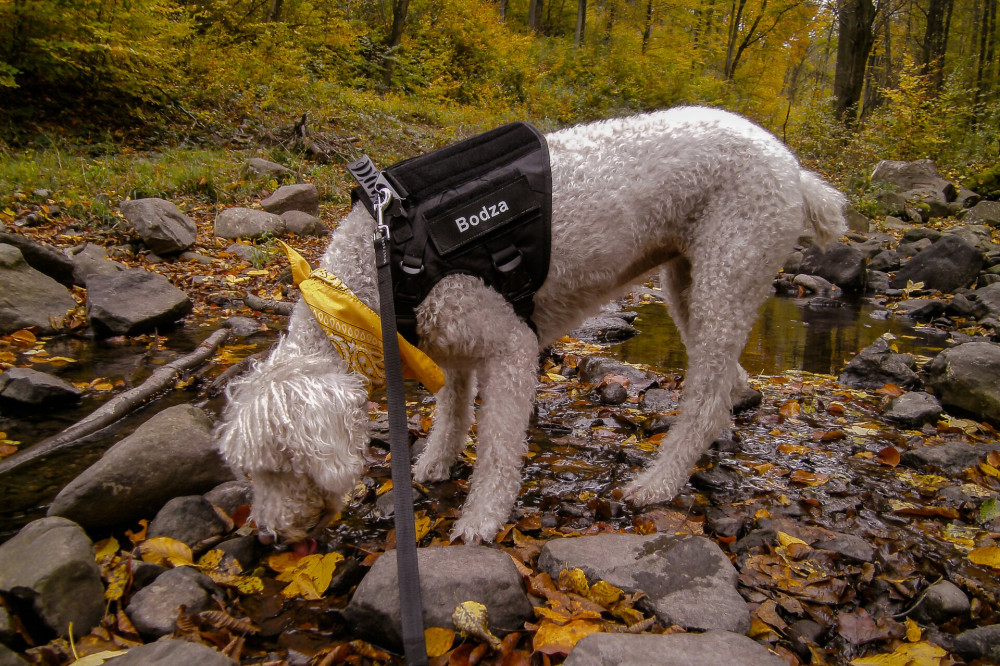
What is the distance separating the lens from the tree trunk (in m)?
14.9

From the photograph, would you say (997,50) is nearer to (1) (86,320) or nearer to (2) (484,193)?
(2) (484,193)

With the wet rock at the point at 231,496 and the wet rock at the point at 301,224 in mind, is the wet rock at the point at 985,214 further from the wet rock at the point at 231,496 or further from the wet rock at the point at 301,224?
the wet rock at the point at 231,496

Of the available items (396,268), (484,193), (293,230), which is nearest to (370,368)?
(396,268)

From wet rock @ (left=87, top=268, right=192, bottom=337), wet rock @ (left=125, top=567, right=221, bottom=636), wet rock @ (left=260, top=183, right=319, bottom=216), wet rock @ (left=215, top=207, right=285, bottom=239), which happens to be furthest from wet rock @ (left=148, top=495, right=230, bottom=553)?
wet rock @ (left=260, top=183, right=319, bottom=216)

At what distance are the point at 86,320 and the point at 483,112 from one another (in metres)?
14.1

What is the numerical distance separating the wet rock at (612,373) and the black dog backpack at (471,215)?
6.90 ft

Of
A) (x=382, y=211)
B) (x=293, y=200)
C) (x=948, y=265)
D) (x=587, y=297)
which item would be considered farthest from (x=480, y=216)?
(x=948, y=265)

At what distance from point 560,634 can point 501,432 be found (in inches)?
36.3

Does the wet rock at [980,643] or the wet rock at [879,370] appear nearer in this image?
the wet rock at [980,643]

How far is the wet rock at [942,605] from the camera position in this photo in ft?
7.02

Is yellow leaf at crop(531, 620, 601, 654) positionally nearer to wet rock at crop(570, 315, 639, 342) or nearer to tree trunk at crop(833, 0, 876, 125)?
wet rock at crop(570, 315, 639, 342)

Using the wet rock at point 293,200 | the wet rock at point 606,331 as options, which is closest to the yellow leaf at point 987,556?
the wet rock at point 606,331

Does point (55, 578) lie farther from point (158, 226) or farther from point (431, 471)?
point (158, 226)

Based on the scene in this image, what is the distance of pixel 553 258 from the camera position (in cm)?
277
